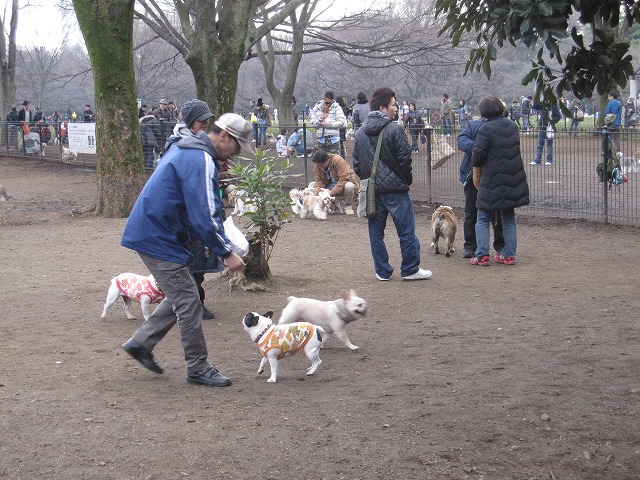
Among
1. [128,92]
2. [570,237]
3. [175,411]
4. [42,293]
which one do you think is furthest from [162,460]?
[128,92]

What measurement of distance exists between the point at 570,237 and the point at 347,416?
833 centimetres

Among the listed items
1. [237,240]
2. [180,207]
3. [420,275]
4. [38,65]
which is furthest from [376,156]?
[38,65]

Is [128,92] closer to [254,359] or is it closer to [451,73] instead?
[254,359]

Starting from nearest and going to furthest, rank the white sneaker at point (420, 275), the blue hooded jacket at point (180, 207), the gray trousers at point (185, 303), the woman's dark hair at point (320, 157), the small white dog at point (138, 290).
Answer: the blue hooded jacket at point (180, 207) → the gray trousers at point (185, 303) → the small white dog at point (138, 290) → the white sneaker at point (420, 275) → the woman's dark hair at point (320, 157)

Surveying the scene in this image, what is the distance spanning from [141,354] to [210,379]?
1.76 feet

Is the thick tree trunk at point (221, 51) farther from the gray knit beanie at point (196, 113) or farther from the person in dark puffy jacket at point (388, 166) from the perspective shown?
the gray knit beanie at point (196, 113)

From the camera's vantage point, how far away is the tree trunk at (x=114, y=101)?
15109 mm

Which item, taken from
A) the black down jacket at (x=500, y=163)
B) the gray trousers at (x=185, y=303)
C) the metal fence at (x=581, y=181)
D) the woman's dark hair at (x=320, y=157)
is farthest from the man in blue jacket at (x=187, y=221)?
the woman's dark hair at (x=320, y=157)

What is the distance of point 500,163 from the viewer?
32.3 ft

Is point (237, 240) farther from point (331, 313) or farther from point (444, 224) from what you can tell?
point (444, 224)

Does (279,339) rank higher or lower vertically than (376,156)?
lower

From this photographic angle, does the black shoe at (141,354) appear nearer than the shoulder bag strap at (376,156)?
Yes

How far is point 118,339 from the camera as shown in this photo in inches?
290

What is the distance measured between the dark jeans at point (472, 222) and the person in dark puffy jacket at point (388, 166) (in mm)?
1490
